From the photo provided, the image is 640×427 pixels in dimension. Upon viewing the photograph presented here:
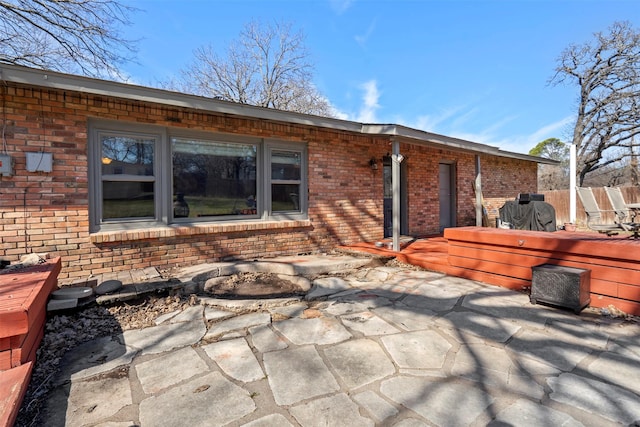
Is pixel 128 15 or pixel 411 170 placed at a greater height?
pixel 128 15

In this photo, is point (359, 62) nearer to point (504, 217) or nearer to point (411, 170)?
point (411, 170)

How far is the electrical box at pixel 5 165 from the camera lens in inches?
135

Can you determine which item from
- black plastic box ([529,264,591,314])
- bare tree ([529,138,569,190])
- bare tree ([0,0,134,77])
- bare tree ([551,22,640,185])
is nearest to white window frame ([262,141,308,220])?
black plastic box ([529,264,591,314])

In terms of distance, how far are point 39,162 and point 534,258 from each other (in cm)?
595

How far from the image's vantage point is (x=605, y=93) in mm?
16000

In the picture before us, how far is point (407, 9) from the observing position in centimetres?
868

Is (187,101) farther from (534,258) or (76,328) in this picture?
(534,258)

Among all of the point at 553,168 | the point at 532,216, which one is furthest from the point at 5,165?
the point at 553,168

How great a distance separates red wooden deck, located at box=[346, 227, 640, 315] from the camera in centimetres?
303

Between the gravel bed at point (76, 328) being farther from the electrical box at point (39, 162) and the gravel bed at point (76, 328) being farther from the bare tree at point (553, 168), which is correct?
the bare tree at point (553, 168)

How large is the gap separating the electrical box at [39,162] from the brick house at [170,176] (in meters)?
0.01

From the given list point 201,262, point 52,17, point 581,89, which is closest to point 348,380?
point 201,262

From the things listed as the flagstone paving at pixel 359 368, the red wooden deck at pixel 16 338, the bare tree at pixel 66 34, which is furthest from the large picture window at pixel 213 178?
the bare tree at pixel 66 34

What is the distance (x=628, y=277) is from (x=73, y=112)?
20.9 ft
